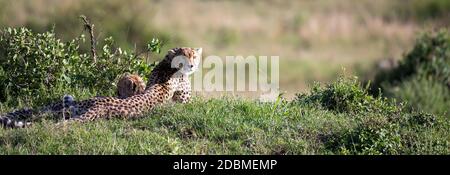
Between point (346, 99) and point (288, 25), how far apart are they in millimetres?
15780

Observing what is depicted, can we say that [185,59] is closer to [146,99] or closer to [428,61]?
[146,99]

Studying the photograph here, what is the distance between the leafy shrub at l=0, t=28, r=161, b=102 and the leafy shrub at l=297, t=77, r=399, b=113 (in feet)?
5.93

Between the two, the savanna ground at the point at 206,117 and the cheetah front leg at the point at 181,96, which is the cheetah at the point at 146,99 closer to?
the cheetah front leg at the point at 181,96

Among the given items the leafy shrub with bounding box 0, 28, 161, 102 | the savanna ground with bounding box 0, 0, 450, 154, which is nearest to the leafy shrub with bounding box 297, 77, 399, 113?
the savanna ground with bounding box 0, 0, 450, 154

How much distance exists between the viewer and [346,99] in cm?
859

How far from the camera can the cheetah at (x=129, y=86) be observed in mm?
8555

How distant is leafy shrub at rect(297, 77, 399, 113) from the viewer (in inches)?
334

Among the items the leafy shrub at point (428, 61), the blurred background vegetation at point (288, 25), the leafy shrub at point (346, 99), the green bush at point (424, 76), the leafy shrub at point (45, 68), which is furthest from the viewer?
the blurred background vegetation at point (288, 25)

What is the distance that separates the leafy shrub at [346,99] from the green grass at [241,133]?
165 mm

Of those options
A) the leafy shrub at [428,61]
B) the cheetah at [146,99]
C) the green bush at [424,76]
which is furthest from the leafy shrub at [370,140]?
the leafy shrub at [428,61]

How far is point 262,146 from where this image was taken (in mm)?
7168

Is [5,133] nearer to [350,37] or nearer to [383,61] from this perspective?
[383,61]

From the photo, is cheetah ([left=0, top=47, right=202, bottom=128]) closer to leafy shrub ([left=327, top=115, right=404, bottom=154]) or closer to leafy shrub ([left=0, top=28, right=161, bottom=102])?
leafy shrub ([left=0, top=28, right=161, bottom=102])
